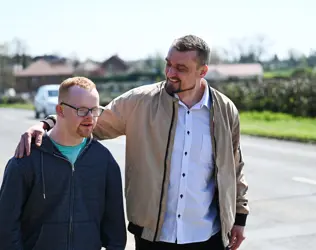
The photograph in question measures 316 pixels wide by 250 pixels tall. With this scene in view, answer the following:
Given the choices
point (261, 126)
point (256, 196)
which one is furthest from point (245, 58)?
point (256, 196)

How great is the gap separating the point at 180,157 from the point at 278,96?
2641 cm

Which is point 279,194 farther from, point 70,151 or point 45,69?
point 45,69

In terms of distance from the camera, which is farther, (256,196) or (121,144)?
(121,144)

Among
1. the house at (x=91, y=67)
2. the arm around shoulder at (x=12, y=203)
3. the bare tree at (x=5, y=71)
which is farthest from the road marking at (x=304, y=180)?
the house at (x=91, y=67)

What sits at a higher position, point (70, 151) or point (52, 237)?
point (70, 151)

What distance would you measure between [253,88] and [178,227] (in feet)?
94.9

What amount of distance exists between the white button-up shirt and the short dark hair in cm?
26

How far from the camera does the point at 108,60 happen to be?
117m

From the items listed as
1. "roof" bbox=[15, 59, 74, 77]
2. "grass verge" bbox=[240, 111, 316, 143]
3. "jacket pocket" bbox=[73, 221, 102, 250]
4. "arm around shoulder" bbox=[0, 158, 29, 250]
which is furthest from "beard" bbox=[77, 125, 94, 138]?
"roof" bbox=[15, 59, 74, 77]

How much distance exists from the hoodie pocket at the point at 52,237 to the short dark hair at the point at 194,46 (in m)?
1.04

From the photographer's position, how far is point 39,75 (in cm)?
11625

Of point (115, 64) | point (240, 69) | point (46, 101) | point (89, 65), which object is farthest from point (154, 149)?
point (115, 64)

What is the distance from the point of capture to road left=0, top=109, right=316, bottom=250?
22.1 feet

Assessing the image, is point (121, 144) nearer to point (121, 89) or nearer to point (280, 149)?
point (280, 149)
